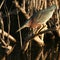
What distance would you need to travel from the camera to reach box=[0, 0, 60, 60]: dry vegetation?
Result: 3406mm

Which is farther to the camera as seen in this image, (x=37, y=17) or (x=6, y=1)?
(x=6, y=1)

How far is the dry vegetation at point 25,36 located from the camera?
11.2ft

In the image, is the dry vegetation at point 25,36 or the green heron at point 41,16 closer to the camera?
the green heron at point 41,16

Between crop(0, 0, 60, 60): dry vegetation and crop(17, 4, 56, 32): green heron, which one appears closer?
crop(17, 4, 56, 32): green heron

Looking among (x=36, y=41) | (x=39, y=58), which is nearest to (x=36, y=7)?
(x=36, y=41)

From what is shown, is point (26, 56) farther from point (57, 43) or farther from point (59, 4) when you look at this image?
point (59, 4)

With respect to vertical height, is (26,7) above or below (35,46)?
above

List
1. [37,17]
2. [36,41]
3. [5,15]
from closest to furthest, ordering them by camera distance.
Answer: [37,17]
[36,41]
[5,15]

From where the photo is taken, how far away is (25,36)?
142 inches

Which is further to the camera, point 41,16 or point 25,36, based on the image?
point 25,36

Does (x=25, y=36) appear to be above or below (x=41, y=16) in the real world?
below

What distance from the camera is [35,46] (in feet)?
12.2

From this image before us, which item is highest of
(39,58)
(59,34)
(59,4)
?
(59,4)

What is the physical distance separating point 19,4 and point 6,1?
0.62 ft
